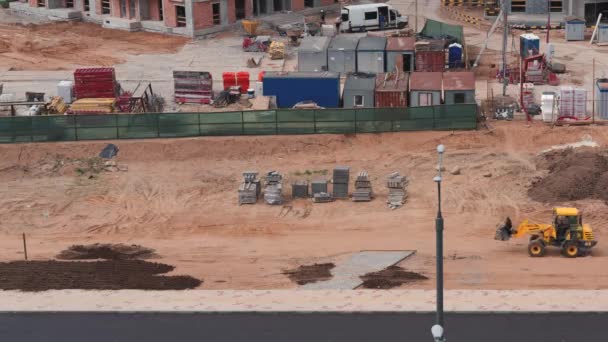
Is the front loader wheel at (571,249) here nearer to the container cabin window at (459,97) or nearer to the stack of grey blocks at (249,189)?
the stack of grey blocks at (249,189)

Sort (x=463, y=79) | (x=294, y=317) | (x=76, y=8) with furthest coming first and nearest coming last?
1. (x=76, y=8)
2. (x=463, y=79)
3. (x=294, y=317)

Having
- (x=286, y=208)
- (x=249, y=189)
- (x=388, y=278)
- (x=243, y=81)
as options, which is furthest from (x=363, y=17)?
(x=388, y=278)

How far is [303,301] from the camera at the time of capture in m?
37.6

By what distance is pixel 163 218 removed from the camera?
49.5m

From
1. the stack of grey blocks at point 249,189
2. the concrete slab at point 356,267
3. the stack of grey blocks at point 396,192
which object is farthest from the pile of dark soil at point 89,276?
the stack of grey blocks at point 396,192

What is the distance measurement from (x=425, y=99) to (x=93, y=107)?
14.8 m

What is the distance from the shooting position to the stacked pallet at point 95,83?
61.6m

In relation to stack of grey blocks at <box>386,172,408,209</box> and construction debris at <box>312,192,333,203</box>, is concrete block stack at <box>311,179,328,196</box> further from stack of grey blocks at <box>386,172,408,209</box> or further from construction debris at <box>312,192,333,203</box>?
stack of grey blocks at <box>386,172,408,209</box>

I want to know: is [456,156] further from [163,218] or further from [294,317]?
[294,317]

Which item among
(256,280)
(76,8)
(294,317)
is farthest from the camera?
(76,8)

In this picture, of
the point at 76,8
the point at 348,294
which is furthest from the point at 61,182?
the point at 76,8

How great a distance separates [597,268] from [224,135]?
67.3 ft

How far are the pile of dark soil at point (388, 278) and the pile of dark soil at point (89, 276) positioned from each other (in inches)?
208

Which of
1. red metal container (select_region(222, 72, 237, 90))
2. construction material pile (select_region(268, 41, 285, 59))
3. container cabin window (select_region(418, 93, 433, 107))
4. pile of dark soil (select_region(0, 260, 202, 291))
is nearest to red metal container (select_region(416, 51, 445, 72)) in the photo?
container cabin window (select_region(418, 93, 433, 107))
